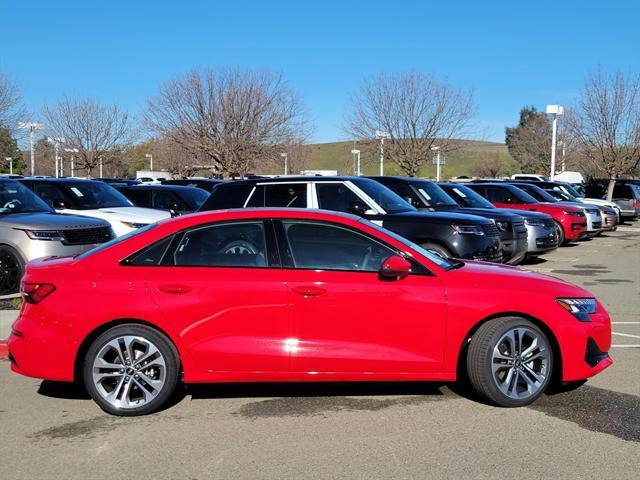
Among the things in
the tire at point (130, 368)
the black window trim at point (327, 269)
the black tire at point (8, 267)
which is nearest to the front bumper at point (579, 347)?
the black window trim at point (327, 269)

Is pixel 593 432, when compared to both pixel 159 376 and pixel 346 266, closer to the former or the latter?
pixel 346 266

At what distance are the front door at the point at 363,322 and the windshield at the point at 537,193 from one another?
16305mm

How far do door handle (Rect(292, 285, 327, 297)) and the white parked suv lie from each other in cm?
765

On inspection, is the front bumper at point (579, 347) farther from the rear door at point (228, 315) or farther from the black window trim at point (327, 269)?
the rear door at point (228, 315)

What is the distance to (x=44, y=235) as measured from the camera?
918 centimetres

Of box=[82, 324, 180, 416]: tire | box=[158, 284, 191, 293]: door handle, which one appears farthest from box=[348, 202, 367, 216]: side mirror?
box=[82, 324, 180, 416]: tire

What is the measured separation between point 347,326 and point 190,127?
97.1ft

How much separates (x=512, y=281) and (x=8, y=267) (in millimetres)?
6822

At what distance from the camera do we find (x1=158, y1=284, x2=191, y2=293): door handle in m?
4.97

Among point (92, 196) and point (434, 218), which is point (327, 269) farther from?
point (92, 196)

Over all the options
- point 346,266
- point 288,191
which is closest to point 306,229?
point 346,266

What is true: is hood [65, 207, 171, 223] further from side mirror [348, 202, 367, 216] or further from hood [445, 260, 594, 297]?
hood [445, 260, 594, 297]

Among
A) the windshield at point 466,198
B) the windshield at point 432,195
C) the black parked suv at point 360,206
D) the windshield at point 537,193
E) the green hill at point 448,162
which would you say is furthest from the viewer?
the green hill at point 448,162

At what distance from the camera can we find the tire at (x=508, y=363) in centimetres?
502
